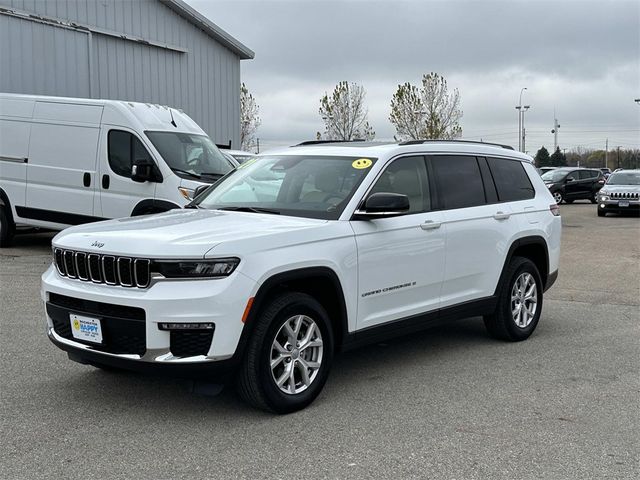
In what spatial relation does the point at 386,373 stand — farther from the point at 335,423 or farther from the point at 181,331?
the point at 181,331

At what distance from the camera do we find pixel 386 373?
5738mm

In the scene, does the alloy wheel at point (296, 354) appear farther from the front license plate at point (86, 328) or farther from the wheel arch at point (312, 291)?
the front license plate at point (86, 328)

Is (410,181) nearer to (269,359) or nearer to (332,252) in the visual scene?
(332,252)

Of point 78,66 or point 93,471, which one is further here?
point 78,66

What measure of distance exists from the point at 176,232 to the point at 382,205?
144 centimetres

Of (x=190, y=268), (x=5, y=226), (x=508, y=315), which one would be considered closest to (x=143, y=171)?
(x=5, y=226)

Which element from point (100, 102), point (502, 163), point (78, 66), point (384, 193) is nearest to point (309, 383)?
point (384, 193)

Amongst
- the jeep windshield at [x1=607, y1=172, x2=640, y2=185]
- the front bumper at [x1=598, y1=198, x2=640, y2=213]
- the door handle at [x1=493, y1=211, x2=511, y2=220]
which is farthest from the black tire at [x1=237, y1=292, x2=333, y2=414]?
the jeep windshield at [x1=607, y1=172, x2=640, y2=185]

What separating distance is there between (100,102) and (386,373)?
27.9ft

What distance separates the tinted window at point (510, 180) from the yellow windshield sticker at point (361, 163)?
5.68 feet

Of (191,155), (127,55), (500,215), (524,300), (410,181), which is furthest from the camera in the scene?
(127,55)

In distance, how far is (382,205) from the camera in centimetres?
512

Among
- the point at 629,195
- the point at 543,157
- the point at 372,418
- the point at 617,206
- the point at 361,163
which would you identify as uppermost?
the point at 543,157

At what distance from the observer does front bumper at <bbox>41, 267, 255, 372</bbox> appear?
13.9 feet
